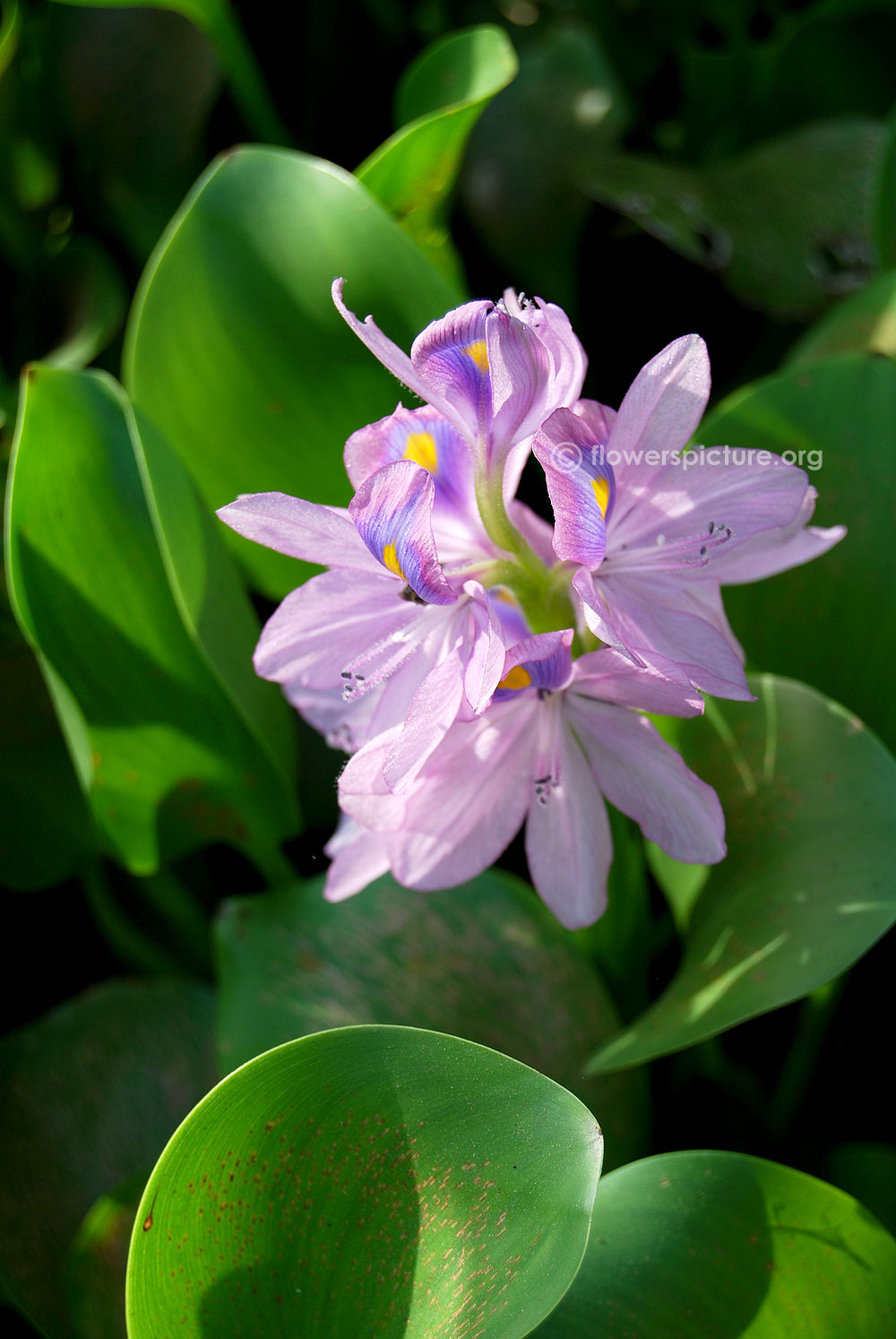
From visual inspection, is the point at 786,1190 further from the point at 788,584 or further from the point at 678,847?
the point at 788,584

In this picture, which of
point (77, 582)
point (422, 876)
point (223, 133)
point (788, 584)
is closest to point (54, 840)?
point (77, 582)

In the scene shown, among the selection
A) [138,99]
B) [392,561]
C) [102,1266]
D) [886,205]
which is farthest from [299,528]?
[138,99]

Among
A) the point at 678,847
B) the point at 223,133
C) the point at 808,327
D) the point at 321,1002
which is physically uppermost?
the point at 223,133

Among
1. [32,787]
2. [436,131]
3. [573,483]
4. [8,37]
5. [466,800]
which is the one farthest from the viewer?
[8,37]

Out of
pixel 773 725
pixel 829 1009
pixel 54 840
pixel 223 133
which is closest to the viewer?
pixel 773 725

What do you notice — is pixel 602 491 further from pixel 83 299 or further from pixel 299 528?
pixel 83 299

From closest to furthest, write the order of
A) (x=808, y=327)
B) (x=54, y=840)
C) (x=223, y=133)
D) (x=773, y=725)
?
(x=773, y=725) < (x=54, y=840) < (x=808, y=327) < (x=223, y=133)

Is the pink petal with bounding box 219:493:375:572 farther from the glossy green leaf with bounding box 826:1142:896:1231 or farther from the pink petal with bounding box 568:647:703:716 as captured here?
the glossy green leaf with bounding box 826:1142:896:1231
